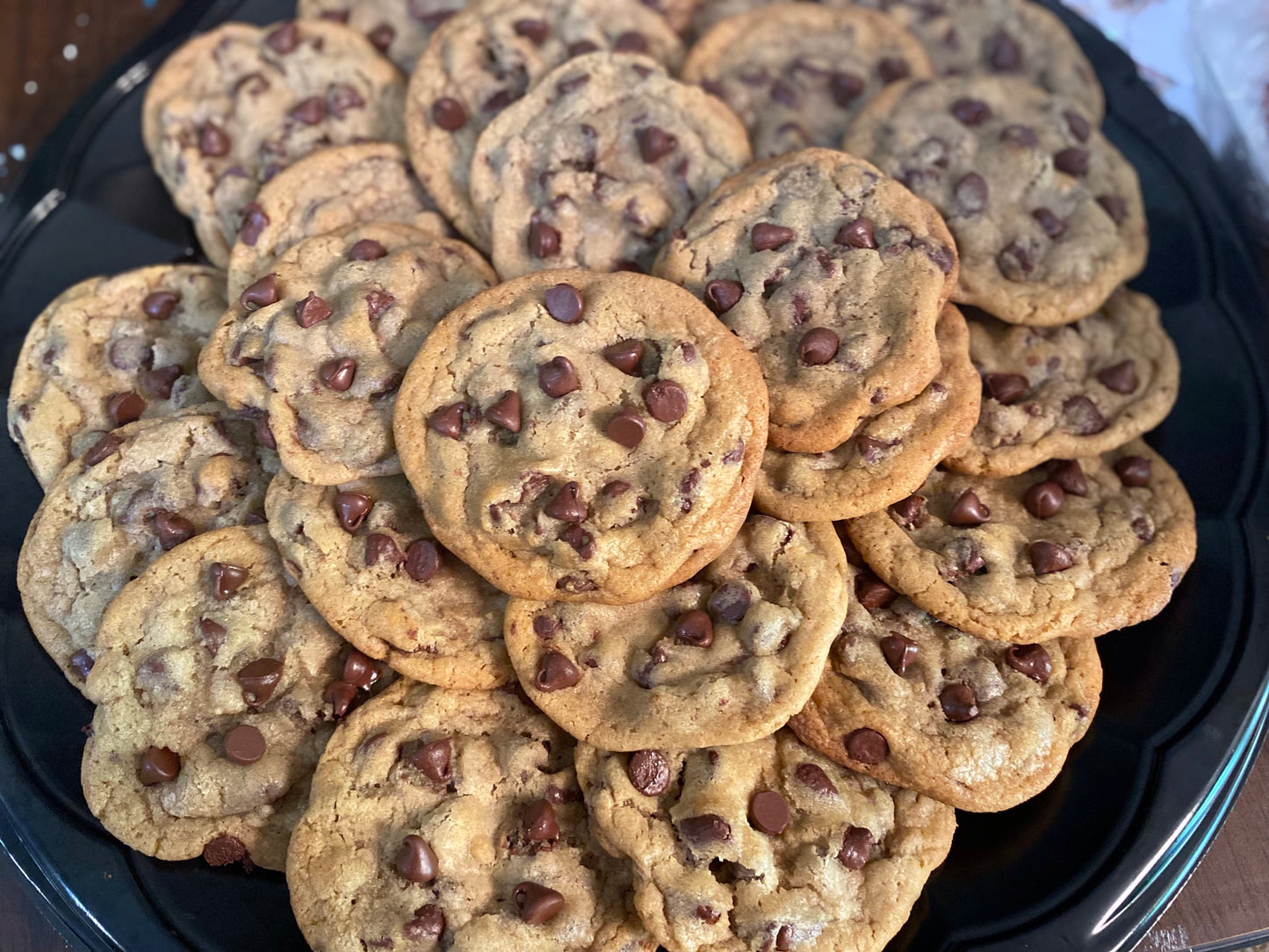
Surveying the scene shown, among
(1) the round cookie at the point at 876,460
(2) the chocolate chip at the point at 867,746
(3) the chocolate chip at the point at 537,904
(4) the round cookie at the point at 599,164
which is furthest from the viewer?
(4) the round cookie at the point at 599,164

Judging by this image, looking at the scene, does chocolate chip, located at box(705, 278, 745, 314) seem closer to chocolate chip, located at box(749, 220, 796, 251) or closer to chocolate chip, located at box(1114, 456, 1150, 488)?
chocolate chip, located at box(749, 220, 796, 251)

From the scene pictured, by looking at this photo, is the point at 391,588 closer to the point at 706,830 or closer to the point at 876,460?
the point at 706,830

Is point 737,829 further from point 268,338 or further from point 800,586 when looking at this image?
point 268,338

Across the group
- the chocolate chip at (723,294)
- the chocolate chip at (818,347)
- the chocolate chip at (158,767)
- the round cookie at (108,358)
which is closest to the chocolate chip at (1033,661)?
the chocolate chip at (818,347)

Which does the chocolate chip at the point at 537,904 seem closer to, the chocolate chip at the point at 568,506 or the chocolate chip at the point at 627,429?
the chocolate chip at the point at 568,506

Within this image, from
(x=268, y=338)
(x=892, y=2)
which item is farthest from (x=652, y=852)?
(x=892, y=2)

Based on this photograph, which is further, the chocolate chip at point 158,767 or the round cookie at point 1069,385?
the round cookie at point 1069,385

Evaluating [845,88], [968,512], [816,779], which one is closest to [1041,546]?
[968,512]
